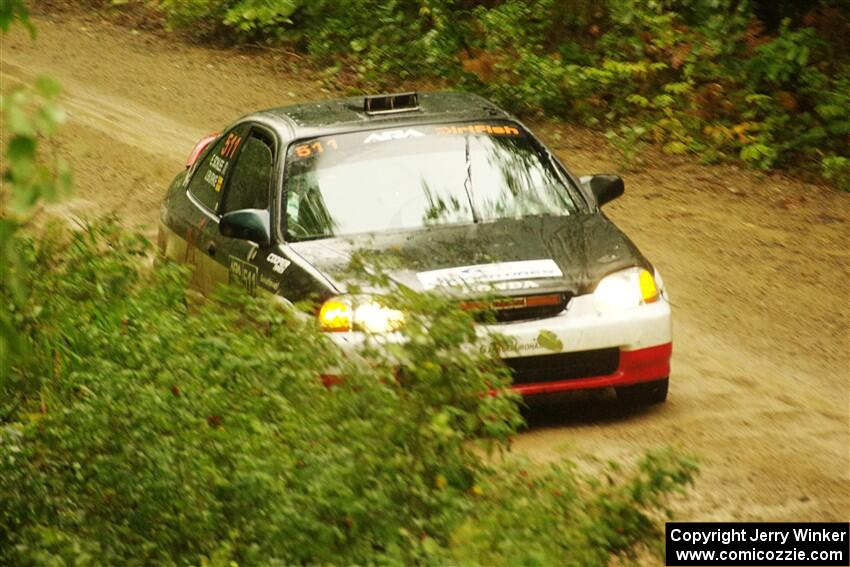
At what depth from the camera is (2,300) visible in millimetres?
5469

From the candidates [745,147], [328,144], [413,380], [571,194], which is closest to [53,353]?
[413,380]

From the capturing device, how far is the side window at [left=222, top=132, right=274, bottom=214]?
27.2 ft

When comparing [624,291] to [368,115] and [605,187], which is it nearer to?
[605,187]

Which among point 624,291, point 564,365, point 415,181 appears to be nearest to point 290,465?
point 564,365

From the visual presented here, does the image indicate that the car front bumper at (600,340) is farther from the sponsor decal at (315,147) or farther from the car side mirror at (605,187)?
the sponsor decal at (315,147)

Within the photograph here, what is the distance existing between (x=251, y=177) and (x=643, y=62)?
26.8 ft

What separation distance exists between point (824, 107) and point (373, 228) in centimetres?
768

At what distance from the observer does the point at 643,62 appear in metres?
15.7

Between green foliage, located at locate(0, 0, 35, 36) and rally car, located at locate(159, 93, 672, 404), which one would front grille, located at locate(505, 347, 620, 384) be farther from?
green foliage, located at locate(0, 0, 35, 36)

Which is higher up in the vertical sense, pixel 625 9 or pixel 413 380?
pixel 413 380

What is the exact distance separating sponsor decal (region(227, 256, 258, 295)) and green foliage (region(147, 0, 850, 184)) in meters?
7.42

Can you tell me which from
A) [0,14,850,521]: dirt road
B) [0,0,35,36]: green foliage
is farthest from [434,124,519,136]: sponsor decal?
[0,0,35,36]: green foliage

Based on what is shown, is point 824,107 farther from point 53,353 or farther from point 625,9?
point 53,353

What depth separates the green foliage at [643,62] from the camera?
14305 millimetres
